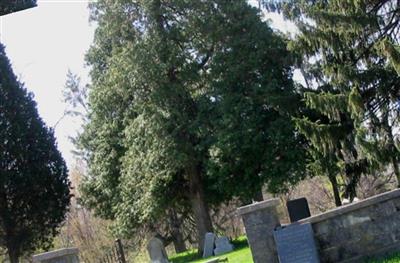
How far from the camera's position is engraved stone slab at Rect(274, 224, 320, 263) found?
24.6ft

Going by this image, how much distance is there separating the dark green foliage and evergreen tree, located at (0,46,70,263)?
1489 cm

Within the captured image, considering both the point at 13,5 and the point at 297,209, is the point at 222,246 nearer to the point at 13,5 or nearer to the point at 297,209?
the point at 297,209

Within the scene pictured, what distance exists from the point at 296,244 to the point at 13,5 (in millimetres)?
5155

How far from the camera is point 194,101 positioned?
17.5 metres

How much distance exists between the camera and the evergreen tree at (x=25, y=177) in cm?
1789

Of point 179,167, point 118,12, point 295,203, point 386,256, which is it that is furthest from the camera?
point 118,12

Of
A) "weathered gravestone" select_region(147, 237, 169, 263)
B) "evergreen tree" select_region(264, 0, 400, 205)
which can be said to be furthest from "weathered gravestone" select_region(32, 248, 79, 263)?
"weathered gravestone" select_region(147, 237, 169, 263)

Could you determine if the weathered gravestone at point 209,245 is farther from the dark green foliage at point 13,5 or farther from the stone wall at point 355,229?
the dark green foliage at point 13,5

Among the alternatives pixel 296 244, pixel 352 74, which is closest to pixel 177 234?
pixel 352 74

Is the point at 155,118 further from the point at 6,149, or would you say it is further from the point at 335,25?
the point at 335,25

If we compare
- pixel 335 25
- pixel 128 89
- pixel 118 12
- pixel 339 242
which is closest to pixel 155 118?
pixel 128 89

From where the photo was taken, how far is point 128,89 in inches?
694

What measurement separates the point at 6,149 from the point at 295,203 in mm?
12584

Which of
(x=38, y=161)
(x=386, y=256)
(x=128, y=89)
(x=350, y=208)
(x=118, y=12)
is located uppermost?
(x=118, y=12)
